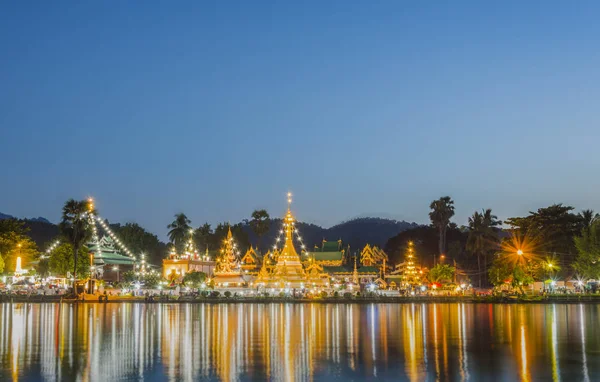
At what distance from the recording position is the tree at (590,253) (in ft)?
215

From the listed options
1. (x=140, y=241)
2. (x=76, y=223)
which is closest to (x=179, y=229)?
(x=140, y=241)

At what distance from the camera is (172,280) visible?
8038 centimetres

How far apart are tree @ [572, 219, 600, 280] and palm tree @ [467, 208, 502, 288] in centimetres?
2183

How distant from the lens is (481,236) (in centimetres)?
9081

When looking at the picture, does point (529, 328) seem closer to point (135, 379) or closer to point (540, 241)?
point (135, 379)

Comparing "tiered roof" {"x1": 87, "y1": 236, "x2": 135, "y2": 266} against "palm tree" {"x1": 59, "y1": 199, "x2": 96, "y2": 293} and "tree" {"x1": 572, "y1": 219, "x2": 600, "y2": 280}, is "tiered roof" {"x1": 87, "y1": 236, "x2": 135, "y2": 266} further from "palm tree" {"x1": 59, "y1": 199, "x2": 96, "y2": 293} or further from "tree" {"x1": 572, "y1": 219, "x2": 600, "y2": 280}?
"tree" {"x1": 572, "y1": 219, "x2": 600, "y2": 280}

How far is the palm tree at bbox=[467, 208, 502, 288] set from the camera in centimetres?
9075

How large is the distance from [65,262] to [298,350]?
193ft

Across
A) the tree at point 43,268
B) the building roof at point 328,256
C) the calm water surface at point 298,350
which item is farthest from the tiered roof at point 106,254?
the calm water surface at point 298,350

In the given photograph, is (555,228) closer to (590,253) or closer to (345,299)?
(590,253)

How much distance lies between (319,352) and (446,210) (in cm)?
8356

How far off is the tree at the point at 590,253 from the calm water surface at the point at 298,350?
33.2 metres

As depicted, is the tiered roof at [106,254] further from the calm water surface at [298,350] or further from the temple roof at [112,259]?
the calm water surface at [298,350]

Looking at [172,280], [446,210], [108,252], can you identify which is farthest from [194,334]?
[446,210]
